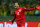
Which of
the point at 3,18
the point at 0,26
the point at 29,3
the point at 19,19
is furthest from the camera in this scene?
the point at 29,3

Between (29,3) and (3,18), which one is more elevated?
(29,3)

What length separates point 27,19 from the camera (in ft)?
19.2

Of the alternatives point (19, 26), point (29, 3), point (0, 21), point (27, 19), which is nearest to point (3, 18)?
point (0, 21)

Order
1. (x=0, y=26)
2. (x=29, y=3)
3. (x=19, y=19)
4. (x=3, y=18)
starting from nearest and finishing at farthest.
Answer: (x=19, y=19) → (x=0, y=26) → (x=3, y=18) → (x=29, y=3)

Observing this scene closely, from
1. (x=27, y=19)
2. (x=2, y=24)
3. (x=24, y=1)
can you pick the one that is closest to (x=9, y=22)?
(x=2, y=24)

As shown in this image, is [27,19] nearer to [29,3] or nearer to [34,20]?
[34,20]

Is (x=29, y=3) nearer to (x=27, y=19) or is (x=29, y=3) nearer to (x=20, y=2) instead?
(x=20, y=2)

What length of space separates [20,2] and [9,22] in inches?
46.9

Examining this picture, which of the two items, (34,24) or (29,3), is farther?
(29,3)

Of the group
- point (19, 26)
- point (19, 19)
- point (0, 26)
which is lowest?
point (0, 26)

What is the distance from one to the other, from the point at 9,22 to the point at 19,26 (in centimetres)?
159

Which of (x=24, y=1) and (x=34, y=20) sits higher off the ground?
(x=24, y=1)

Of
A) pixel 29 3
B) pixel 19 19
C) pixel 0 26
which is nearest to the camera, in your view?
pixel 19 19

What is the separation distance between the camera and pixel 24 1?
20.4ft
